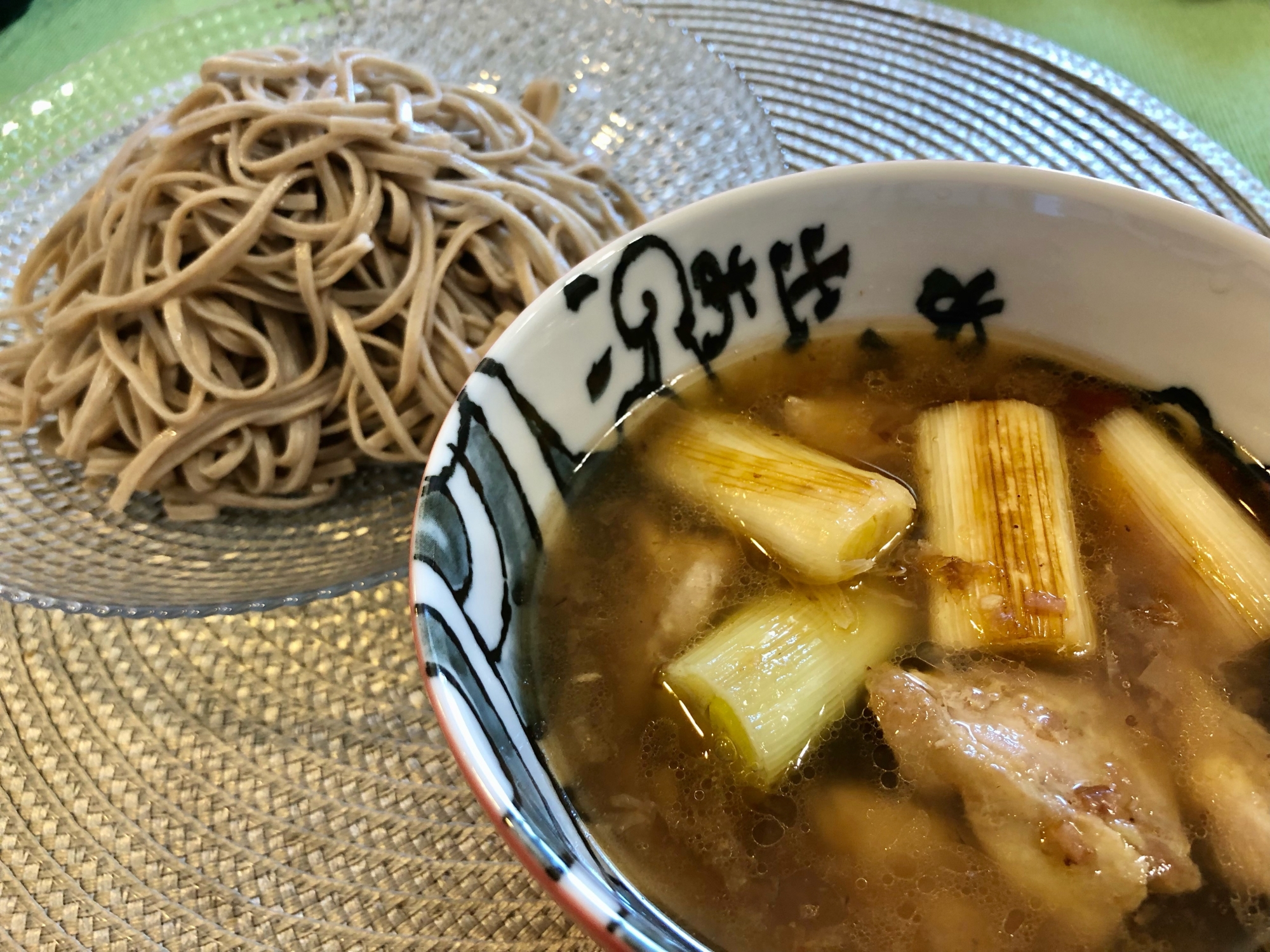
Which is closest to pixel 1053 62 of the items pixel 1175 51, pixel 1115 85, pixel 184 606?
pixel 1115 85

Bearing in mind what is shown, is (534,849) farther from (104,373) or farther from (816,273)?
(104,373)

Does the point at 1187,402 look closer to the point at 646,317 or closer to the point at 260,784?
the point at 646,317

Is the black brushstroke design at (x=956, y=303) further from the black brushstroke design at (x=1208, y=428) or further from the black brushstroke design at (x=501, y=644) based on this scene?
the black brushstroke design at (x=501, y=644)

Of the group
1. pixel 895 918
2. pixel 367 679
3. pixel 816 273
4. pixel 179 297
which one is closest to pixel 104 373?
pixel 179 297

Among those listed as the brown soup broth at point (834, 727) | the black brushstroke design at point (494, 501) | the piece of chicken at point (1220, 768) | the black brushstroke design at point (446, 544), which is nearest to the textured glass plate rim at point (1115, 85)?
the brown soup broth at point (834, 727)

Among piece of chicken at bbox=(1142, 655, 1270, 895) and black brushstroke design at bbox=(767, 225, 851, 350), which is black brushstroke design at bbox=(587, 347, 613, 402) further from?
piece of chicken at bbox=(1142, 655, 1270, 895)
